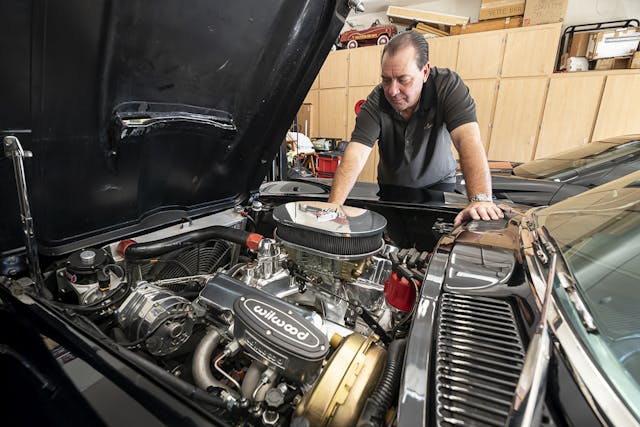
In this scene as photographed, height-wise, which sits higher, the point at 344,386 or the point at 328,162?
the point at 344,386

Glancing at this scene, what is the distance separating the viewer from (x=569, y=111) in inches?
197

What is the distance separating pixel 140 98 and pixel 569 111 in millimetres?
6054

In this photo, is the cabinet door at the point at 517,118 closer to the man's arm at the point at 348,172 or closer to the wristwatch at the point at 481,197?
the man's arm at the point at 348,172

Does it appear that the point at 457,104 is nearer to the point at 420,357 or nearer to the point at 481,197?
the point at 481,197

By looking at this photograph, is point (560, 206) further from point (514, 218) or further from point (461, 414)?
point (461, 414)

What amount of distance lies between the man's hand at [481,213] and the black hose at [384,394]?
72 centimetres

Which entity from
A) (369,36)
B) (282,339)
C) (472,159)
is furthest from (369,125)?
(369,36)

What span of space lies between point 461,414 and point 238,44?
45.6 inches

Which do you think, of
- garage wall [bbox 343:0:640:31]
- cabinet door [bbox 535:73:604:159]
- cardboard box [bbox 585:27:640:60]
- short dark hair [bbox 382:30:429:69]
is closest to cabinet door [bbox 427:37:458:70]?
garage wall [bbox 343:0:640:31]

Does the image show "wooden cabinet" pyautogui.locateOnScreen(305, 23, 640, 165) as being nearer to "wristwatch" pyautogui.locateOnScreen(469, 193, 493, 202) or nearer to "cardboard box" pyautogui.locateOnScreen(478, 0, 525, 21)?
"cardboard box" pyautogui.locateOnScreen(478, 0, 525, 21)

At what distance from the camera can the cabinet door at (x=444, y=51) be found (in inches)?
221

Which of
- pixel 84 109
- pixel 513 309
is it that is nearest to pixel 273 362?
pixel 513 309

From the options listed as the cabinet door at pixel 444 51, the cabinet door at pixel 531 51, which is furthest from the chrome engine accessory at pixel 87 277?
the cabinet door at pixel 531 51

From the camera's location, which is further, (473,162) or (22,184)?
(473,162)
